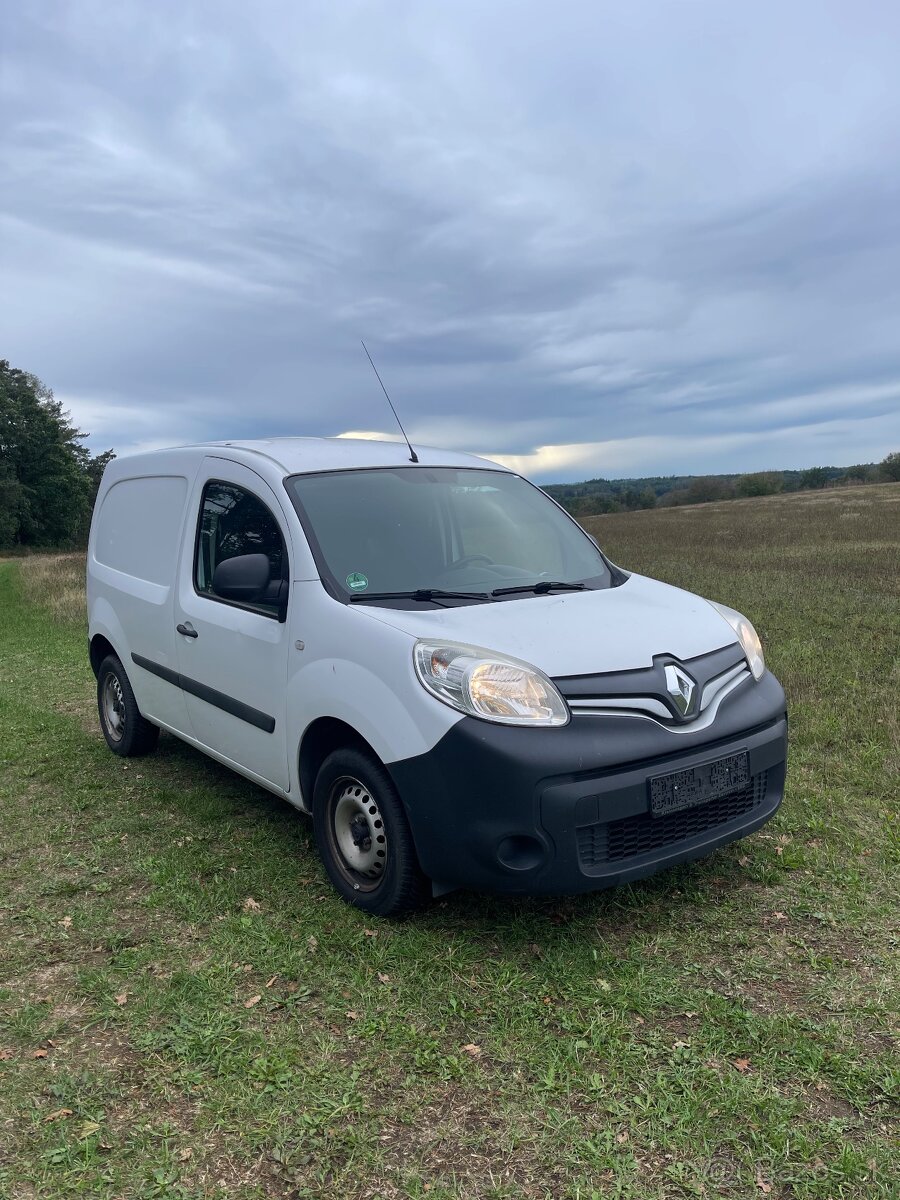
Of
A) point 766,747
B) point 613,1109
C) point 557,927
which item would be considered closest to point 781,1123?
point 613,1109

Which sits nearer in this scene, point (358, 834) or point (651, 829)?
point (651, 829)

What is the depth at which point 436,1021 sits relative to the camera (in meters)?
2.93

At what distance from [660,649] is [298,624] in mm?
1531

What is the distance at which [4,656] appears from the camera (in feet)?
36.9

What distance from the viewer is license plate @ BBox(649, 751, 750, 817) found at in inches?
124

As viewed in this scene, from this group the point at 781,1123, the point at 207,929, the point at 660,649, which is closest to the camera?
the point at 781,1123

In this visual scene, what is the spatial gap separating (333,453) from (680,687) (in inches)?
86.5

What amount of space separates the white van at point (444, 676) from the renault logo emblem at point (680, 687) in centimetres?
1

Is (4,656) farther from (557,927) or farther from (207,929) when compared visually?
(557,927)

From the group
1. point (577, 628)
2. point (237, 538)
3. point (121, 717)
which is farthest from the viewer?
point (121, 717)

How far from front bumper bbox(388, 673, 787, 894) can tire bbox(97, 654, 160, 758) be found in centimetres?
326

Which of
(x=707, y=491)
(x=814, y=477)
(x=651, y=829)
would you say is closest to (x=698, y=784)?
(x=651, y=829)

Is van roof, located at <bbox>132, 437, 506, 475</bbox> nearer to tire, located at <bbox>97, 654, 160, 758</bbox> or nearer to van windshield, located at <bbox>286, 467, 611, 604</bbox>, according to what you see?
van windshield, located at <bbox>286, 467, 611, 604</bbox>

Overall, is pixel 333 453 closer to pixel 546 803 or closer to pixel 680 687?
pixel 680 687
